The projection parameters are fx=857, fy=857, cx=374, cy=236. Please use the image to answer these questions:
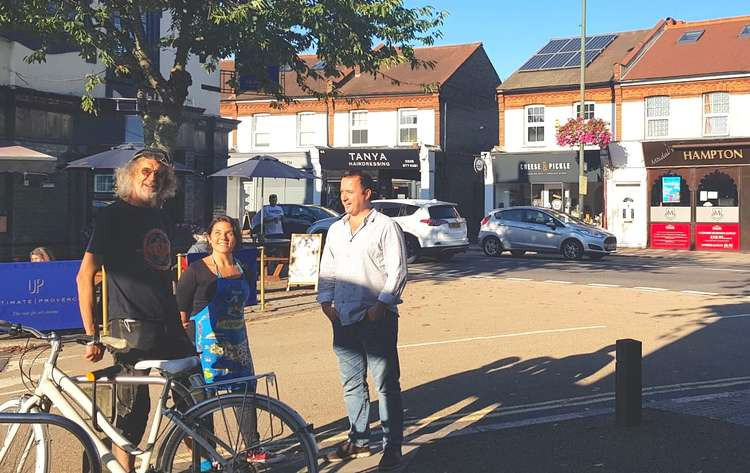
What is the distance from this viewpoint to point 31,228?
18453 mm

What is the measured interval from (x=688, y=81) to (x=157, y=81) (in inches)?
858

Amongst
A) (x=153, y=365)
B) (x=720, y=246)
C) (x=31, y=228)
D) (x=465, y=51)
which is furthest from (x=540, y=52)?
(x=153, y=365)

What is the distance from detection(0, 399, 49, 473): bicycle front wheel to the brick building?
32029 mm

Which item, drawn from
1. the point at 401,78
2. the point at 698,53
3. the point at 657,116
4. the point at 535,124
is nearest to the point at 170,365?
the point at 657,116

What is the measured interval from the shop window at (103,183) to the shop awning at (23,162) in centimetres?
610

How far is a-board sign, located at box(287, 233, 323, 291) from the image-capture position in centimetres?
1540

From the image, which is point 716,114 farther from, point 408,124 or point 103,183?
point 103,183

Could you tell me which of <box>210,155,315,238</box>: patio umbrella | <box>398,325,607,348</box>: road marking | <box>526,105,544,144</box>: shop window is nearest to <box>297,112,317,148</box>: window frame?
<box>526,105,544,144</box>: shop window

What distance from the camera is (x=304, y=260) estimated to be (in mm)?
15422

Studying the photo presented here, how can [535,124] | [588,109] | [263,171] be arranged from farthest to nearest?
[535,124], [588,109], [263,171]

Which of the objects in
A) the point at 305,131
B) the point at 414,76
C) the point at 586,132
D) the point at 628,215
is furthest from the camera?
the point at 305,131

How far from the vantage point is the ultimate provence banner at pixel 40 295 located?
1036 cm

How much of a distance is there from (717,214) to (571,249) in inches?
344

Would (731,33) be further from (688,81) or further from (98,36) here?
(98,36)
